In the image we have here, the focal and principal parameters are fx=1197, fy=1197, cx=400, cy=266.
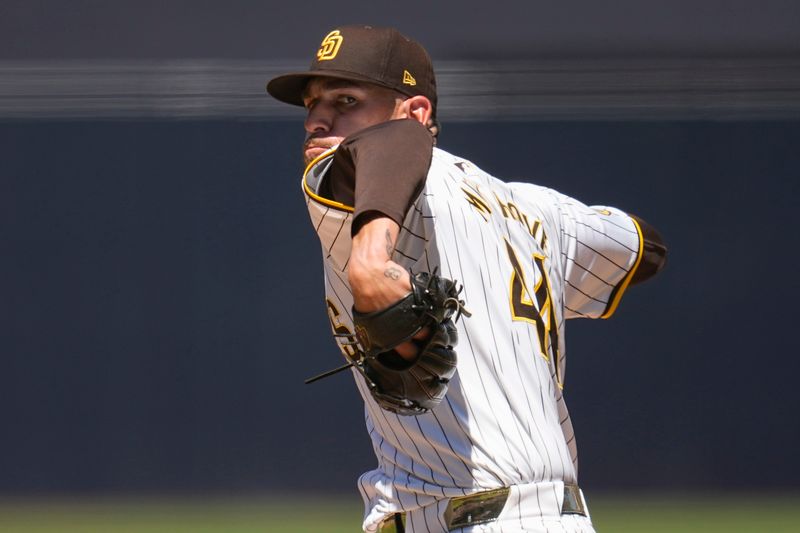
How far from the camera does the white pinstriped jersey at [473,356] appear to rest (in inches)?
73.3

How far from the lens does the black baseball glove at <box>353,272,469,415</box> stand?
153 centimetres

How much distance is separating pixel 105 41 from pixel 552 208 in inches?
157

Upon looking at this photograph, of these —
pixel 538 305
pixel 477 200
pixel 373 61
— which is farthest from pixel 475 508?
pixel 373 61

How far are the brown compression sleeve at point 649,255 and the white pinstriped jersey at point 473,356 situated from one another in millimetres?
495

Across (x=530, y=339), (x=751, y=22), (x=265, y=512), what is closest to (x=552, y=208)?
(x=530, y=339)

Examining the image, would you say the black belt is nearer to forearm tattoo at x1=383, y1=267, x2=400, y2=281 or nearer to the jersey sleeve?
forearm tattoo at x1=383, y1=267, x2=400, y2=281

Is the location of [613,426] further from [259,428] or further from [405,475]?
[405,475]

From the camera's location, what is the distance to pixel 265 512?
5508 millimetres

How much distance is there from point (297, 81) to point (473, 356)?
0.63 meters

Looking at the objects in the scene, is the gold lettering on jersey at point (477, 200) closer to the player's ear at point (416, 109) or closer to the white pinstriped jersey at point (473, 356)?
the white pinstriped jersey at point (473, 356)

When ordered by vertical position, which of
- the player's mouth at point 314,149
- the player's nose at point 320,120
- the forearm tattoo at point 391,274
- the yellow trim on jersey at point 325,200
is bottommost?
the forearm tattoo at point 391,274

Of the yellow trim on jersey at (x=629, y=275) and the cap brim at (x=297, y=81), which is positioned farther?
the yellow trim on jersey at (x=629, y=275)

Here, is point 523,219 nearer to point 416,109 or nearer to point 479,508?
point 416,109

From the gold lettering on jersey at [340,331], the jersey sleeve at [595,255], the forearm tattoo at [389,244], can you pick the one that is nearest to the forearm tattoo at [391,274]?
the forearm tattoo at [389,244]
